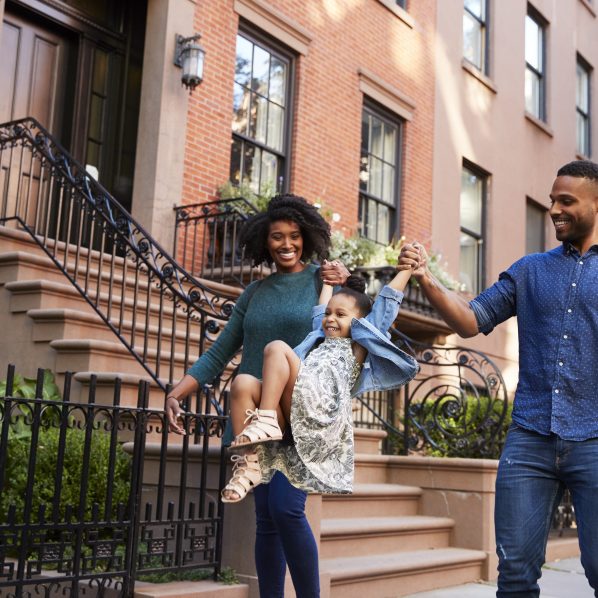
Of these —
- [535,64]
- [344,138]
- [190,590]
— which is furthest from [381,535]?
[535,64]

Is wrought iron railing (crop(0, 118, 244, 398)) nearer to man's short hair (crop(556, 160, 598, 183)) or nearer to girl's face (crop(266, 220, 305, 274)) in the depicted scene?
girl's face (crop(266, 220, 305, 274))

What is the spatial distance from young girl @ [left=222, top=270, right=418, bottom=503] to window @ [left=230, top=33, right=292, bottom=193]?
7.27 m

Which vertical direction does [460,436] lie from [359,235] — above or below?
below

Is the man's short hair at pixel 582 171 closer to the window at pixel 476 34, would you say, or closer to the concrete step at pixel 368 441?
the concrete step at pixel 368 441

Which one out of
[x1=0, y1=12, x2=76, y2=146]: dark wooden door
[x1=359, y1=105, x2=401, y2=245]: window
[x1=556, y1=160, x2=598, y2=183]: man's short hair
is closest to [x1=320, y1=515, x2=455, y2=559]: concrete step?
[x1=556, y1=160, x2=598, y2=183]: man's short hair

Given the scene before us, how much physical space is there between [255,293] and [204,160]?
6.33m

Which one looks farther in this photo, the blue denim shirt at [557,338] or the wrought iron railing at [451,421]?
the wrought iron railing at [451,421]

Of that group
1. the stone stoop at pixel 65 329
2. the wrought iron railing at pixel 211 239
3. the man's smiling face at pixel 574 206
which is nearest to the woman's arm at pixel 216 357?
the man's smiling face at pixel 574 206

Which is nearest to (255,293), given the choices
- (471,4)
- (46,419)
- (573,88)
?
(46,419)

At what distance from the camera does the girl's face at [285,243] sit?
4062 mm

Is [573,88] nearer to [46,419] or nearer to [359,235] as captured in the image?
[359,235]

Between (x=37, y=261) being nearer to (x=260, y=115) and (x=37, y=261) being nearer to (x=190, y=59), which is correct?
(x=190, y=59)

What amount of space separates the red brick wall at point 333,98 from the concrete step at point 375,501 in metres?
4.40

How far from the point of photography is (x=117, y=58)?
10.6 meters
